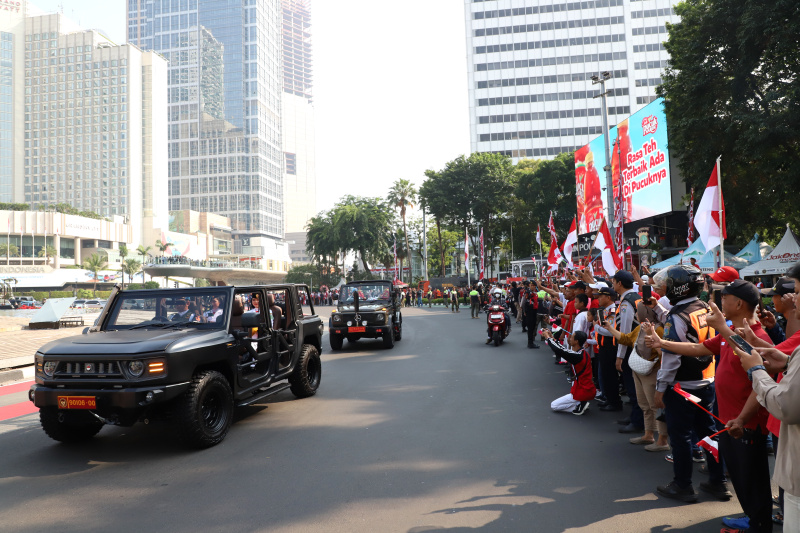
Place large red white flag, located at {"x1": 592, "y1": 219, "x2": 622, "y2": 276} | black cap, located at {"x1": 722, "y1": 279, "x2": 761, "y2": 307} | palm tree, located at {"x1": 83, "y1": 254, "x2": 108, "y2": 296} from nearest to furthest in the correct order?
black cap, located at {"x1": 722, "y1": 279, "x2": 761, "y2": 307} → large red white flag, located at {"x1": 592, "y1": 219, "x2": 622, "y2": 276} → palm tree, located at {"x1": 83, "y1": 254, "x2": 108, "y2": 296}

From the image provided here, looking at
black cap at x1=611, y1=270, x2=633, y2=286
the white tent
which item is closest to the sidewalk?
black cap at x1=611, y1=270, x2=633, y2=286

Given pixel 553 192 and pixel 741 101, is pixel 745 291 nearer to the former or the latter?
pixel 741 101

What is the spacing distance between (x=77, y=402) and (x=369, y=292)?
1199cm

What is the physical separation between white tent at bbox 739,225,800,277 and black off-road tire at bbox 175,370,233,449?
18.3 m

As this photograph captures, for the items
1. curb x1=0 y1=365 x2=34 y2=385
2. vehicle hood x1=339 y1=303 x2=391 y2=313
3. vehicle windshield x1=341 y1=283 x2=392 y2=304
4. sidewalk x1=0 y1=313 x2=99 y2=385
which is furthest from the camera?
vehicle windshield x1=341 y1=283 x2=392 y2=304

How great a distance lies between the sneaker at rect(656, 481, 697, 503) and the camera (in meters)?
4.38

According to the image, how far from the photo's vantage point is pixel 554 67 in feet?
290

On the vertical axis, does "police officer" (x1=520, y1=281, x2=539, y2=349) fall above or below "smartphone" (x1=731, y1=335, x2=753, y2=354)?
below

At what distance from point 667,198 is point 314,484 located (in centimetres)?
3163

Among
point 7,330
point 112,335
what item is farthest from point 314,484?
point 7,330

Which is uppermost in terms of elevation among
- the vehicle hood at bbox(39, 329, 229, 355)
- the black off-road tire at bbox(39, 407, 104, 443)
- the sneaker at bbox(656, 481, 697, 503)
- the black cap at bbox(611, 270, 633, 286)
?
the black cap at bbox(611, 270, 633, 286)

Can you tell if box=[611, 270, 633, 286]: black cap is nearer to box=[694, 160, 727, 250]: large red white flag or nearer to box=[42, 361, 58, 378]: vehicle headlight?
box=[42, 361, 58, 378]: vehicle headlight

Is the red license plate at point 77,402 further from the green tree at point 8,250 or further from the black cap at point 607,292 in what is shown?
the green tree at point 8,250

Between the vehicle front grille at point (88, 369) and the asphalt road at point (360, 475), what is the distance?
2.86 ft
